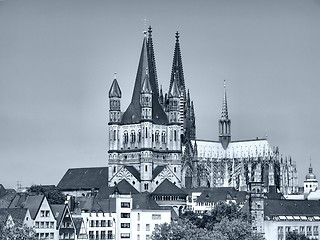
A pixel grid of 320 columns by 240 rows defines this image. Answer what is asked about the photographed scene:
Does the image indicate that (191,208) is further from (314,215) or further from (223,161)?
(223,161)

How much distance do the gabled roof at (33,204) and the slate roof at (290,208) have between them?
3384cm

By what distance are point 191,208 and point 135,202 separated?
94.0ft

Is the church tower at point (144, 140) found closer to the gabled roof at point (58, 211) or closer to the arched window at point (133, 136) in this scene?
the arched window at point (133, 136)

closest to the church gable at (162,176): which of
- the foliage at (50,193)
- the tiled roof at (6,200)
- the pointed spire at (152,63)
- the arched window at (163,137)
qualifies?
the arched window at (163,137)

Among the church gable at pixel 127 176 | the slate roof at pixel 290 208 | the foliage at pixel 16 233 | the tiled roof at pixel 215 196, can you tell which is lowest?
the foliage at pixel 16 233

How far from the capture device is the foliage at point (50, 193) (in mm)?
131250

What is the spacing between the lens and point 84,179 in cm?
15350

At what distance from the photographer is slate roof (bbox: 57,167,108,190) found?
15100 centimetres

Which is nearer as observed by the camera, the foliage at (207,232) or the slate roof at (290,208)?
the foliage at (207,232)

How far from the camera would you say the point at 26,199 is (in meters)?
112

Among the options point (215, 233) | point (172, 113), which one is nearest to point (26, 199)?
point (215, 233)

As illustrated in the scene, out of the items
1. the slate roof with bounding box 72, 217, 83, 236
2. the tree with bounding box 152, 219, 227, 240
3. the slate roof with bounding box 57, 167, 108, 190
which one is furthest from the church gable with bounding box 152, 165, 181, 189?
the tree with bounding box 152, 219, 227, 240

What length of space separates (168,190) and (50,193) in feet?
51.7

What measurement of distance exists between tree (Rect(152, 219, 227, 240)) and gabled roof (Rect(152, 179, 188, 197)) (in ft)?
100
